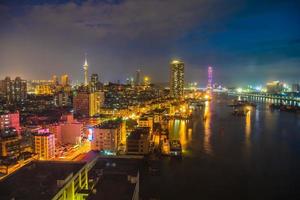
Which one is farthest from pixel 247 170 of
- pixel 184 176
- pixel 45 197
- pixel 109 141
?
pixel 45 197

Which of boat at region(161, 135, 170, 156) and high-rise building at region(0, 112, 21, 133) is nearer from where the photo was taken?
Answer: boat at region(161, 135, 170, 156)

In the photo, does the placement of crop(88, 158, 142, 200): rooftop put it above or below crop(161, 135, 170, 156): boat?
above

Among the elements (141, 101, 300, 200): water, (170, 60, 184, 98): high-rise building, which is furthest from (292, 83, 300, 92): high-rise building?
(141, 101, 300, 200): water

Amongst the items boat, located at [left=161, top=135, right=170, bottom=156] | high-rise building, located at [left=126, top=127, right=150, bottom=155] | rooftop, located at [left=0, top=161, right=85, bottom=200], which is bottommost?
boat, located at [left=161, top=135, right=170, bottom=156]

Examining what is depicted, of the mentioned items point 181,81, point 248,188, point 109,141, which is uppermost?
point 181,81

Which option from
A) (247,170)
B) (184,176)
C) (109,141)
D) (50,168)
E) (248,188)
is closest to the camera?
(50,168)

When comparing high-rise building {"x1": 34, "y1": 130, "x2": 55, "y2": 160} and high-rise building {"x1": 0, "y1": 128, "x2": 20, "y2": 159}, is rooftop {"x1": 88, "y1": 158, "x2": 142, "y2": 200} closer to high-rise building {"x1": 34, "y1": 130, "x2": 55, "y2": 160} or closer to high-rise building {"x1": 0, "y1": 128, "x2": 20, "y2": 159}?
high-rise building {"x1": 34, "y1": 130, "x2": 55, "y2": 160}

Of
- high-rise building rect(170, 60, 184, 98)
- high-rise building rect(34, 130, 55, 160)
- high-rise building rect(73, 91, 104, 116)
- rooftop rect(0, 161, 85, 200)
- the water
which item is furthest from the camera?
high-rise building rect(170, 60, 184, 98)

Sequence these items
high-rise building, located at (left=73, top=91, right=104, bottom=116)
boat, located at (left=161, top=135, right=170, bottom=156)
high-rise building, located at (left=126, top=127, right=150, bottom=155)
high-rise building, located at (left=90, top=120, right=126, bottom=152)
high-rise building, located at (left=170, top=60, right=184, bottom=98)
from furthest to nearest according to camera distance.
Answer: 1. high-rise building, located at (left=170, top=60, right=184, bottom=98)
2. high-rise building, located at (left=73, top=91, right=104, bottom=116)
3. boat, located at (left=161, top=135, right=170, bottom=156)
4. high-rise building, located at (left=90, top=120, right=126, bottom=152)
5. high-rise building, located at (left=126, top=127, right=150, bottom=155)

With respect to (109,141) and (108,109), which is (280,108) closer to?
(108,109)
